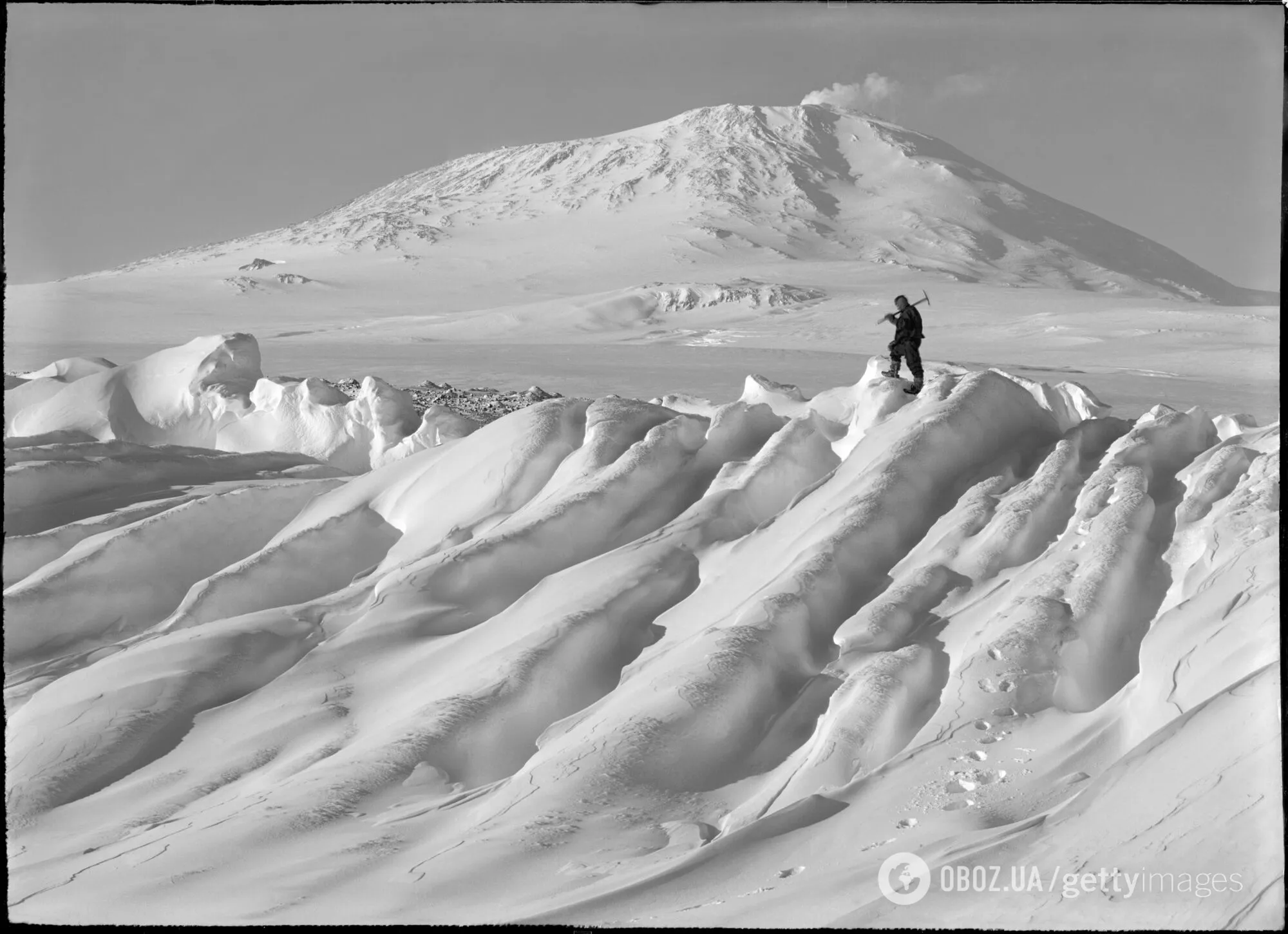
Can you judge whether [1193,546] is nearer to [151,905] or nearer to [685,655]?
[685,655]

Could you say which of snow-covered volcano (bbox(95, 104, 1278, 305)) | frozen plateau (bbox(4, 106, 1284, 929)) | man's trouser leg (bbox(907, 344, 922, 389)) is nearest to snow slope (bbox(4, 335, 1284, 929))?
frozen plateau (bbox(4, 106, 1284, 929))

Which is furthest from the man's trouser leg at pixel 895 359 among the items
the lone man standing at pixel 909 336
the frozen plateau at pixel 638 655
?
the frozen plateau at pixel 638 655

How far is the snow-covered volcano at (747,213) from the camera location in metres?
54.1

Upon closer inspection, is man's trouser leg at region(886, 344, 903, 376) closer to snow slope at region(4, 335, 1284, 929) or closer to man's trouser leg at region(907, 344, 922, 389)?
man's trouser leg at region(907, 344, 922, 389)

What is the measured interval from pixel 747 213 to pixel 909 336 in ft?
183

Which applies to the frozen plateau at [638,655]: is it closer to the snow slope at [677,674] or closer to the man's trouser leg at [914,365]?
the snow slope at [677,674]

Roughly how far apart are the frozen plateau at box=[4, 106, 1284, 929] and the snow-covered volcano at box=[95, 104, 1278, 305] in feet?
134

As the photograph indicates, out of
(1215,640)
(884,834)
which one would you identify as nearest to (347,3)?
(884,834)

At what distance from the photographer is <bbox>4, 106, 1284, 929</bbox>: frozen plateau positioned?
3.62 meters

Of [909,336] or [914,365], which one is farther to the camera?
[914,365]

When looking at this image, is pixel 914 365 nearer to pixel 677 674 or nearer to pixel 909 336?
pixel 909 336

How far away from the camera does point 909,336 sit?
6879 mm

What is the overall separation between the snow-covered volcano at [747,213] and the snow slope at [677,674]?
136ft

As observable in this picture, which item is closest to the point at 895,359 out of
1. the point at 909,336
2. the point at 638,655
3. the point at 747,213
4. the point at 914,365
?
the point at 914,365
